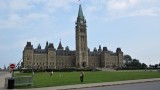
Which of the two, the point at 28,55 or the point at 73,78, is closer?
the point at 73,78

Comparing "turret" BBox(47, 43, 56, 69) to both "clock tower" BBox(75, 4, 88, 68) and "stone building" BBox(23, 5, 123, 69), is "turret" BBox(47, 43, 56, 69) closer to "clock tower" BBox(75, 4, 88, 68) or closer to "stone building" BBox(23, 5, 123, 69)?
"stone building" BBox(23, 5, 123, 69)

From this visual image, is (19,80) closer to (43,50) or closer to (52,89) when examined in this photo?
(52,89)

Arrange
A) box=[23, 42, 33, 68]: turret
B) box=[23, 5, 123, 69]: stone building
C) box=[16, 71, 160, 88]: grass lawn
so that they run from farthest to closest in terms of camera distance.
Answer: box=[23, 5, 123, 69]: stone building → box=[23, 42, 33, 68]: turret → box=[16, 71, 160, 88]: grass lawn

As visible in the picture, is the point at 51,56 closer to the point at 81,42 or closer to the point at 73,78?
the point at 81,42

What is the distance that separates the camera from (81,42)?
186625 mm

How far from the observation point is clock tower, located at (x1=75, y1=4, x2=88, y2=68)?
18405cm

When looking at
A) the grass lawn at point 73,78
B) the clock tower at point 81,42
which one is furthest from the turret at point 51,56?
the grass lawn at point 73,78

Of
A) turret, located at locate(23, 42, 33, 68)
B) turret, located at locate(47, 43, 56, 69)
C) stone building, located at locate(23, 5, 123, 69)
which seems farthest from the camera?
turret, located at locate(47, 43, 56, 69)

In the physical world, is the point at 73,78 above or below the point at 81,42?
below

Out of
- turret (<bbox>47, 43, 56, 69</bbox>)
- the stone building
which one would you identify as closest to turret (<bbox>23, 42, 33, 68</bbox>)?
the stone building

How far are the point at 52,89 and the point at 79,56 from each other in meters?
160

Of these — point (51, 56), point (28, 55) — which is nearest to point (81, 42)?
point (51, 56)

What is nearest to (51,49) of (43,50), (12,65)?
(43,50)

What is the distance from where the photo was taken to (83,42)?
7382 inches
